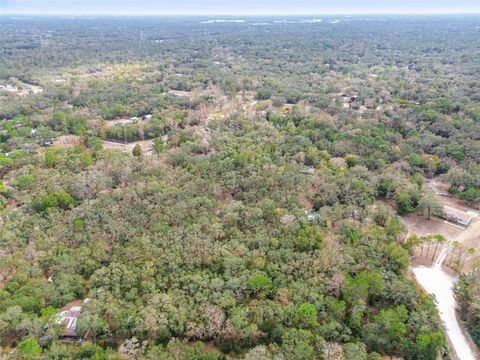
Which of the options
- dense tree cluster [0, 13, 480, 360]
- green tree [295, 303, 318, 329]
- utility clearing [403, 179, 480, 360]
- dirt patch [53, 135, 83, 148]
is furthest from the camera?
dirt patch [53, 135, 83, 148]

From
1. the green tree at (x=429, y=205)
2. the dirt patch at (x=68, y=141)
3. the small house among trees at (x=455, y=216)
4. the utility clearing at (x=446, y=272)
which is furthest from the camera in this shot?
the dirt patch at (x=68, y=141)

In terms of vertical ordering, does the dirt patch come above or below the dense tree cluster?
below

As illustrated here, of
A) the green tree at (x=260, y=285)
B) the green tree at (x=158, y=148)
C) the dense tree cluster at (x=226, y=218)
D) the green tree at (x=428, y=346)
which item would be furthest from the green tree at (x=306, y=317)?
the green tree at (x=158, y=148)

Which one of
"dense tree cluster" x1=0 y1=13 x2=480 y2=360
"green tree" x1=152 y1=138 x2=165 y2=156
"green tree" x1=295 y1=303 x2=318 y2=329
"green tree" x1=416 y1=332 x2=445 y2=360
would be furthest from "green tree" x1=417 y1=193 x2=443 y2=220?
"green tree" x1=152 y1=138 x2=165 y2=156

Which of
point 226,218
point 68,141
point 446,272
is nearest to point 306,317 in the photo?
point 226,218

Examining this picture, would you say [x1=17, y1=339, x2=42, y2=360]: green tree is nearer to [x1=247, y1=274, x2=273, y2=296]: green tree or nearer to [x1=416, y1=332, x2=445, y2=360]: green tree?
[x1=247, y1=274, x2=273, y2=296]: green tree

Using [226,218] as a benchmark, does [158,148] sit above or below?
below

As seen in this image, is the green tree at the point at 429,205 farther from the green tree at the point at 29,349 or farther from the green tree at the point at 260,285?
the green tree at the point at 29,349

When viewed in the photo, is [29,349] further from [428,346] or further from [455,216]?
[455,216]

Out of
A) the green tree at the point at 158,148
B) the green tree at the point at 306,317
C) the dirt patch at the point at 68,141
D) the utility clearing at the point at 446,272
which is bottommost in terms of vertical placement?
the utility clearing at the point at 446,272

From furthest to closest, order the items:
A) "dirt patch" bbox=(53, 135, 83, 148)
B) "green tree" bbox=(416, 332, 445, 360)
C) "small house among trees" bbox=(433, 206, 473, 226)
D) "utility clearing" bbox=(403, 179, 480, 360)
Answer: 1. "dirt patch" bbox=(53, 135, 83, 148)
2. "small house among trees" bbox=(433, 206, 473, 226)
3. "utility clearing" bbox=(403, 179, 480, 360)
4. "green tree" bbox=(416, 332, 445, 360)

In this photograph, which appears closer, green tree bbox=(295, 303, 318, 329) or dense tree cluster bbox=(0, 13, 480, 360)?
dense tree cluster bbox=(0, 13, 480, 360)

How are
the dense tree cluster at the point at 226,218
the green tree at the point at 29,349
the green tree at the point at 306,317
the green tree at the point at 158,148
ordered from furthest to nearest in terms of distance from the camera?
the green tree at the point at 158,148
the green tree at the point at 306,317
the dense tree cluster at the point at 226,218
the green tree at the point at 29,349

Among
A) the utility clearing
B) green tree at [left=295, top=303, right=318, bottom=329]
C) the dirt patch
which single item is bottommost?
the utility clearing
